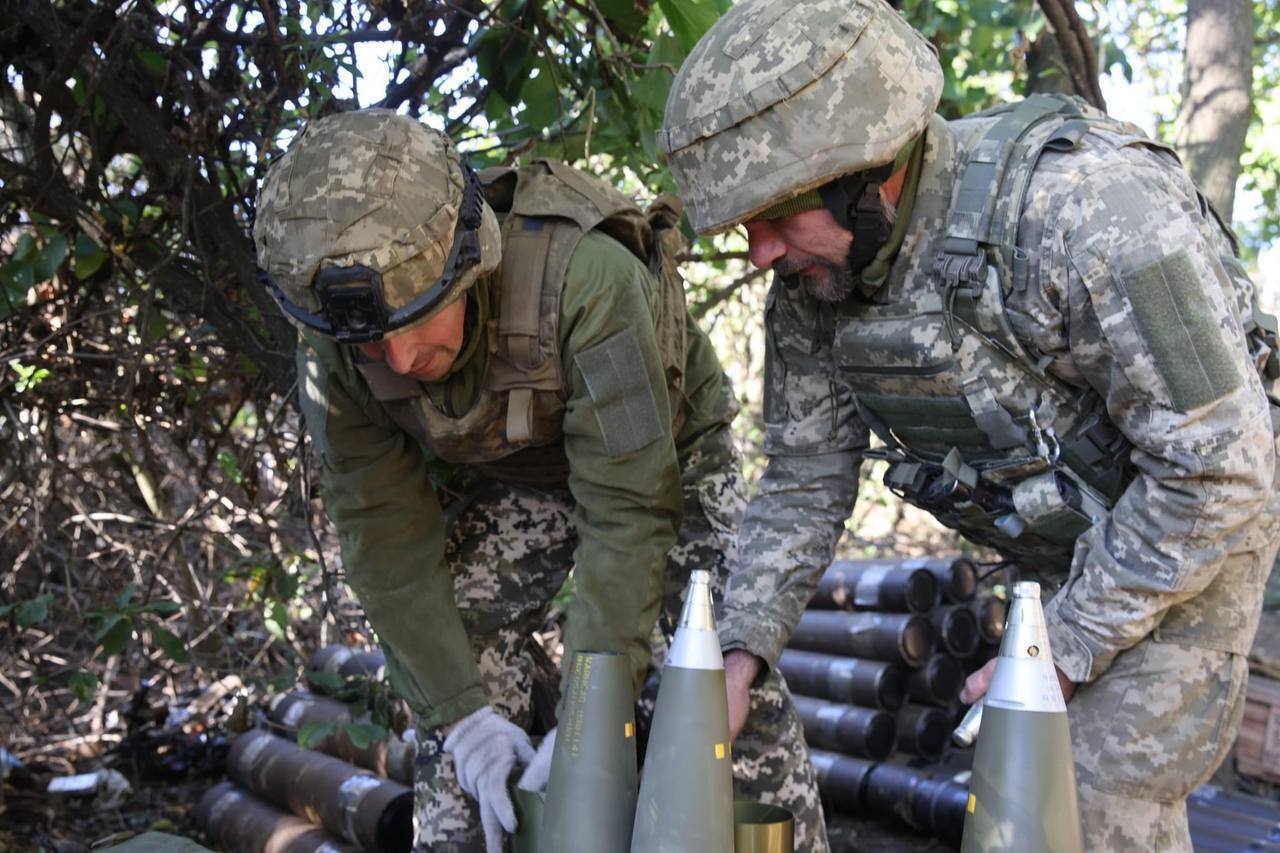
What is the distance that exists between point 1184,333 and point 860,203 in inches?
23.6

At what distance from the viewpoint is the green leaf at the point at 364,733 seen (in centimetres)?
344

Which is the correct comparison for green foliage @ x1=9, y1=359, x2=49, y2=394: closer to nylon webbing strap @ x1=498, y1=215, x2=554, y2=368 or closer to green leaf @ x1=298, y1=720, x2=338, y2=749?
green leaf @ x1=298, y1=720, x2=338, y2=749

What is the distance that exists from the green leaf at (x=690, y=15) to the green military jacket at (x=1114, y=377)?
3.15 feet

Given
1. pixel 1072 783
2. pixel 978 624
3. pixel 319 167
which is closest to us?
pixel 1072 783

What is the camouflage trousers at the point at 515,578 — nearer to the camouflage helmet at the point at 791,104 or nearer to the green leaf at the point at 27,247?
the camouflage helmet at the point at 791,104

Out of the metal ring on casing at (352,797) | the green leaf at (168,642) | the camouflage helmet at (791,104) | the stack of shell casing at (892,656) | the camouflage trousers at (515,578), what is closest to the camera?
the camouflage helmet at (791,104)

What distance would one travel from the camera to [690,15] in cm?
334

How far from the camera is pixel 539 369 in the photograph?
2.77 meters

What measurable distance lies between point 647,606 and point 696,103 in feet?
3.25

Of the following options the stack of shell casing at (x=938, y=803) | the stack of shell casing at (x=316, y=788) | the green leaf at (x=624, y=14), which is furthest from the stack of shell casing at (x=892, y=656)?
the green leaf at (x=624, y=14)

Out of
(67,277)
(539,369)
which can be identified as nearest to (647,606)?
(539,369)

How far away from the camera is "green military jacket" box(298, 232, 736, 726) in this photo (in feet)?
8.85

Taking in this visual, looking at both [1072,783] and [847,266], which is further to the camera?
[847,266]

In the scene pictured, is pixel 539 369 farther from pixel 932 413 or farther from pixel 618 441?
pixel 932 413
